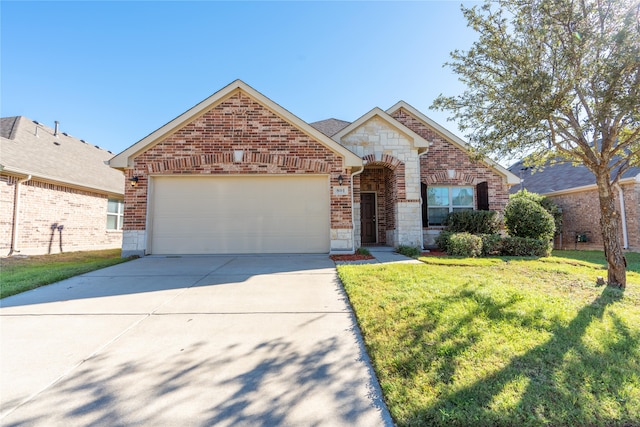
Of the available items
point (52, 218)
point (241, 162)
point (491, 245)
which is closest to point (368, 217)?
point (491, 245)

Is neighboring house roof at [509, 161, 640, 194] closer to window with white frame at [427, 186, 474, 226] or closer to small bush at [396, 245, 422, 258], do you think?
window with white frame at [427, 186, 474, 226]

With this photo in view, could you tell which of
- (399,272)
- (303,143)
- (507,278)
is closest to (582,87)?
(507,278)

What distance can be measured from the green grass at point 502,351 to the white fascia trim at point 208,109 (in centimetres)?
511

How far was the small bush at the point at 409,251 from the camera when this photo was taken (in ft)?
30.1

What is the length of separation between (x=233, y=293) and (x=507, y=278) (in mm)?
5233

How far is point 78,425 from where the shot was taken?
190cm

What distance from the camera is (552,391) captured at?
215 cm

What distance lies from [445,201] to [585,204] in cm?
816

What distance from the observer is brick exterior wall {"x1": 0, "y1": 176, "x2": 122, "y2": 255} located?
9891mm

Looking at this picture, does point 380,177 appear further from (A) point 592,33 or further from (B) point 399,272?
(A) point 592,33

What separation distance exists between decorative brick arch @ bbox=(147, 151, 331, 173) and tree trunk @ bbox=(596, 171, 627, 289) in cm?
634

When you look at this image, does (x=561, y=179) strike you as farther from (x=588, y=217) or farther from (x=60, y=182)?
(x=60, y=182)

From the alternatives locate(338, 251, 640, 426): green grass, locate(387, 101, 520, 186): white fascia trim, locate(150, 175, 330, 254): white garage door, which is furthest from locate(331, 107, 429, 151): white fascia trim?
locate(338, 251, 640, 426): green grass

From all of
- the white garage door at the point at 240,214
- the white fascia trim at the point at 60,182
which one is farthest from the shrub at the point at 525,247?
the white fascia trim at the point at 60,182
